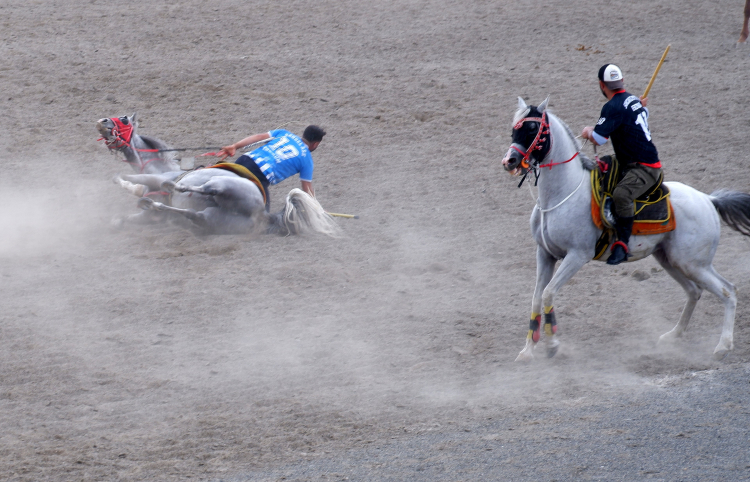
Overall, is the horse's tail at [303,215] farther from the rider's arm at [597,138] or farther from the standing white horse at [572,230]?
the rider's arm at [597,138]

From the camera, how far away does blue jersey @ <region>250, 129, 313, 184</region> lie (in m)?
8.98

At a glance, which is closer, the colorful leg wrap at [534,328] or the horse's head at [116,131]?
the colorful leg wrap at [534,328]

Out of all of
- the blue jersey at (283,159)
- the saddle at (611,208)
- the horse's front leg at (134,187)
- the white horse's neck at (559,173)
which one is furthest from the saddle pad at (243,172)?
the saddle at (611,208)

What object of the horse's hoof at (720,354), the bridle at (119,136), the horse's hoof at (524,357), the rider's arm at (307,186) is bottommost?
the horse's hoof at (720,354)

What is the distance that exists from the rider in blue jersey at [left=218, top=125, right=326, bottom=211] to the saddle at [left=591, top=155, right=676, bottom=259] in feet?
13.1

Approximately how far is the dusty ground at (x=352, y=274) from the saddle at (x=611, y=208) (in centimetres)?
100

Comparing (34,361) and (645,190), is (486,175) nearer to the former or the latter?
(645,190)

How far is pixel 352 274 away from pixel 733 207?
3550 mm

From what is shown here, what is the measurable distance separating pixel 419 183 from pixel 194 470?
6.22 metres

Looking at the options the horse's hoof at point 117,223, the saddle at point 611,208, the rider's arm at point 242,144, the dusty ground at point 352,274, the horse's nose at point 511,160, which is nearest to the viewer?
the dusty ground at point 352,274

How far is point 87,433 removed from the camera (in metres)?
4.94

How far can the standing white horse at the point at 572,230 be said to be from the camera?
582 centimetres

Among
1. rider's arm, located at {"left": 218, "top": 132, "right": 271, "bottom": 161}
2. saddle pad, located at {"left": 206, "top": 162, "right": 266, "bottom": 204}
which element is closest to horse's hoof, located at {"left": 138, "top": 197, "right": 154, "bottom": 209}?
saddle pad, located at {"left": 206, "top": 162, "right": 266, "bottom": 204}

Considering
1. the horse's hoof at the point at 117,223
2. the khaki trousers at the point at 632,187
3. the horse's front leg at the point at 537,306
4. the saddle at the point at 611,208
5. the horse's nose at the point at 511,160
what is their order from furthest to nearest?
the horse's hoof at the point at 117,223
the horse's front leg at the point at 537,306
the saddle at the point at 611,208
the khaki trousers at the point at 632,187
the horse's nose at the point at 511,160
